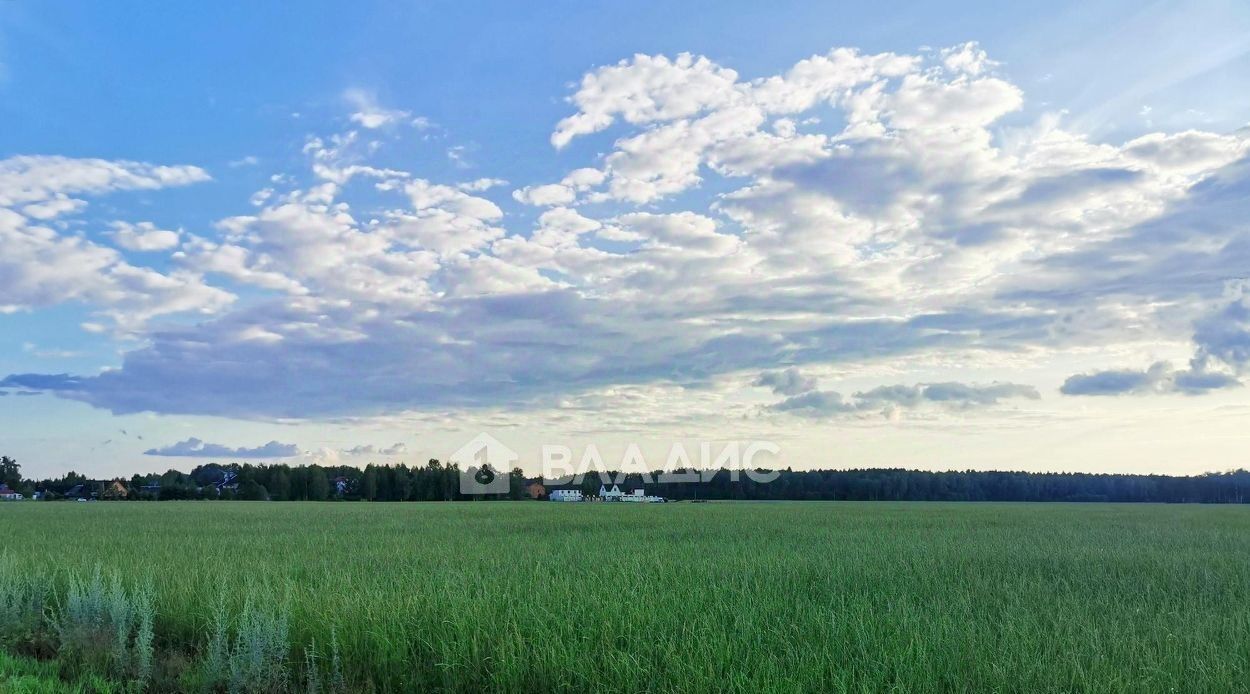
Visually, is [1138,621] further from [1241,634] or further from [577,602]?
[577,602]

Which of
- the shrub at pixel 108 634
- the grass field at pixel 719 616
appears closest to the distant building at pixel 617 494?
the grass field at pixel 719 616

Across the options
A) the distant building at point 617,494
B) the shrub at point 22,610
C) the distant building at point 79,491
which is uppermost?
the shrub at point 22,610

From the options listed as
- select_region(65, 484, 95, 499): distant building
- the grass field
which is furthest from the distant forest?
the grass field

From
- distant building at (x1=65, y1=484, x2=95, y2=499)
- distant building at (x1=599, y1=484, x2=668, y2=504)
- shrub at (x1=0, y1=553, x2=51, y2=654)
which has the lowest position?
distant building at (x1=599, y1=484, x2=668, y2=504)

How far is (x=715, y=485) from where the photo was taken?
12788 centimetres

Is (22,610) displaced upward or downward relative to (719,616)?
downward

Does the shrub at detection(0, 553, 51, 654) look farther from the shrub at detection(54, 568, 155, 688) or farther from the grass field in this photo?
the grass field

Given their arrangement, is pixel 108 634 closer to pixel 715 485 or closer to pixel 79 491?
pixel 715 485

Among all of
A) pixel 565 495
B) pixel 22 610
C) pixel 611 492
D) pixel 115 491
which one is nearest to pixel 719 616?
pixel 22 610

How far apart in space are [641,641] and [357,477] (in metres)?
117

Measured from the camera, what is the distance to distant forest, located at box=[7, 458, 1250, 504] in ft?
376

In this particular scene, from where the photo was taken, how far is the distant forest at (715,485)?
11475 cm

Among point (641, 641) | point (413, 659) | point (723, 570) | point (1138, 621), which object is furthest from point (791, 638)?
point (723, 570)

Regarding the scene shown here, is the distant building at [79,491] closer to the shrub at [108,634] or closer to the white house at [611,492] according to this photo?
the white house at [611,492]
